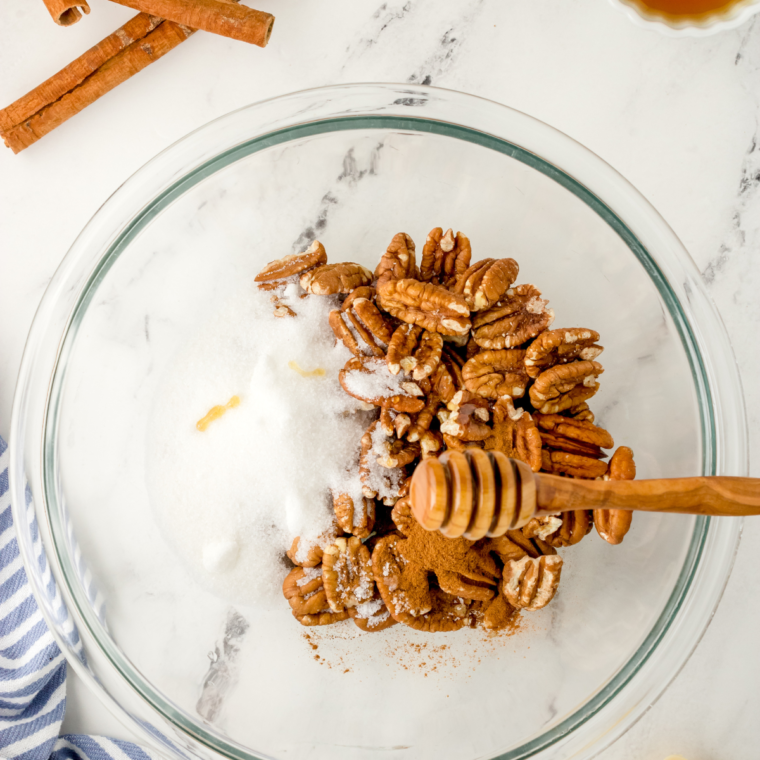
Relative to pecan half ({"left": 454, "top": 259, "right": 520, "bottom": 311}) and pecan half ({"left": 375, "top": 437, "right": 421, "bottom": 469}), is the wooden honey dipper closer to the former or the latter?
pecan half ({"left": 375, "top": 437, "right": 421, "bottom": 469})

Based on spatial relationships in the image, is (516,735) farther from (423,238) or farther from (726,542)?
(423,238)

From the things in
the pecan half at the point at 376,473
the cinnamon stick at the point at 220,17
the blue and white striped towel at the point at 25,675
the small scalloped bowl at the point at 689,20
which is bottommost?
the blue and white striped towel at the point at 25,675

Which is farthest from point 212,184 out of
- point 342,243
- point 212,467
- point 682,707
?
point 682,707

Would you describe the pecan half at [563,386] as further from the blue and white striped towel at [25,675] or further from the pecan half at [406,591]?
the blue and white striped towel at [25,675]

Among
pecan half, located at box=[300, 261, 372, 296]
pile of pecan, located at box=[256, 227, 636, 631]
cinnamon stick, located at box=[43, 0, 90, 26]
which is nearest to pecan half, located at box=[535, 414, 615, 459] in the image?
pile of pecan, located at box=[256, 227, 636, 631]

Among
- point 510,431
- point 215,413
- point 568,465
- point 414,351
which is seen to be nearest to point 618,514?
point 568,465

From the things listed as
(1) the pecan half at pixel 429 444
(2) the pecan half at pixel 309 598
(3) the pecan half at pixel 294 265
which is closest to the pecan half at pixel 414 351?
(1) the pecan half at pixel 429 444
